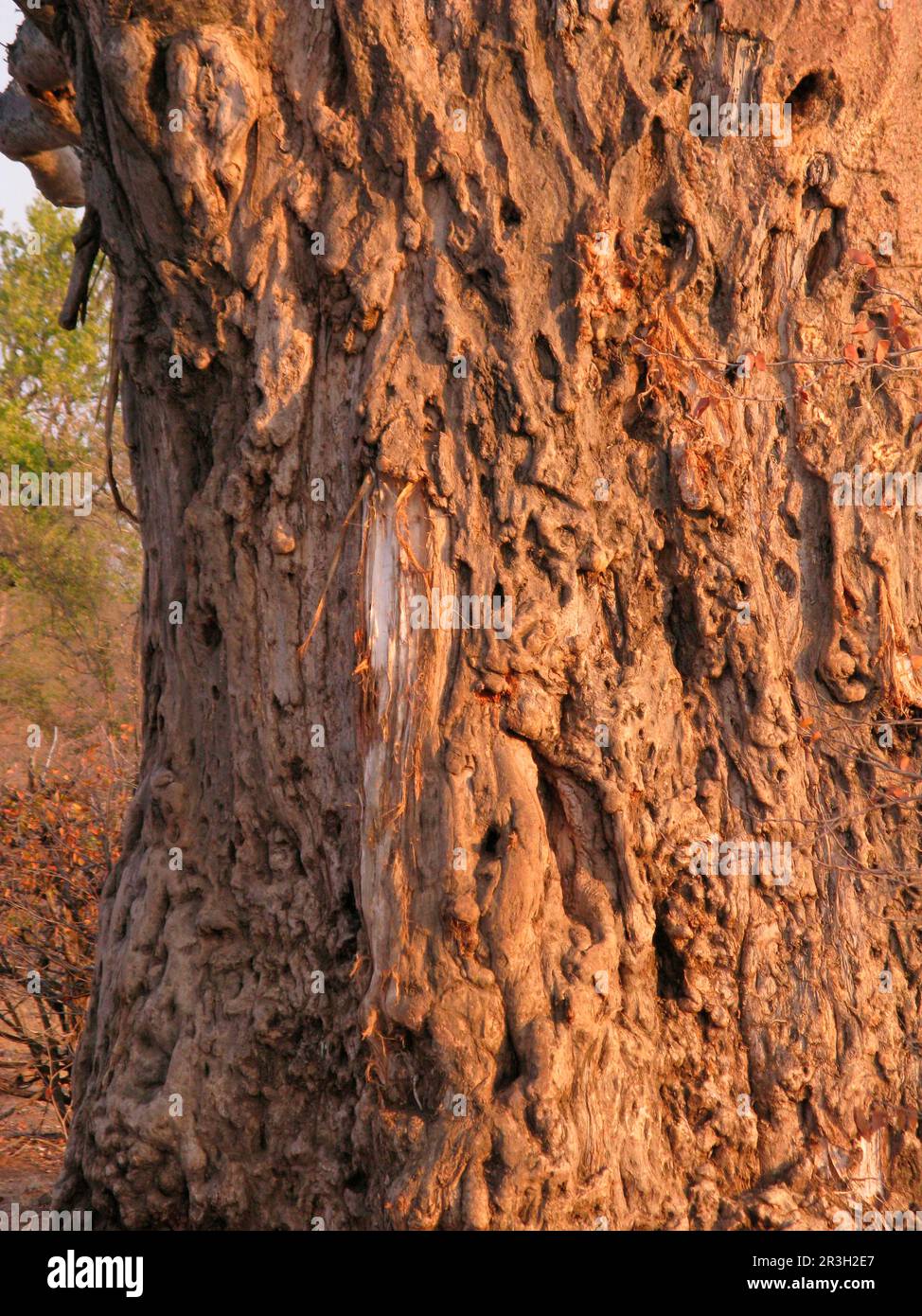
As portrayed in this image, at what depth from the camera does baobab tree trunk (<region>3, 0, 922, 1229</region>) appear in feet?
11.1

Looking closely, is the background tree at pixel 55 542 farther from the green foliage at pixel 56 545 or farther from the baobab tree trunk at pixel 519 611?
the baobab tree trunk at pixel 519 611

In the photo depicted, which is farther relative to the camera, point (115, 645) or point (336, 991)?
point (115, 645)

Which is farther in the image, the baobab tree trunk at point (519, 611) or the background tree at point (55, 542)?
the background tree at point (55, 542)

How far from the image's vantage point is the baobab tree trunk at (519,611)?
11.1 feet

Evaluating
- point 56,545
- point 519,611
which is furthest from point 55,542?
point 519,611

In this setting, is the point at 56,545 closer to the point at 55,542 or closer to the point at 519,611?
the point at 55,542

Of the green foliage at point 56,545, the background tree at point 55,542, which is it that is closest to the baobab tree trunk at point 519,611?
the background tree at point 55,542

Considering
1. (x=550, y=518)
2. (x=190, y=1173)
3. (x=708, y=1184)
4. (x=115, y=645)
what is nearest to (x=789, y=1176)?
(x=708, y=1184)

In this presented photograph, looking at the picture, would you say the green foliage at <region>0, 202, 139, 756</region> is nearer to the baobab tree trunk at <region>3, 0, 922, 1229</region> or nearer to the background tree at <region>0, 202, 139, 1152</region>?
the background tree at <region>0, 202, 139, 1152</region>

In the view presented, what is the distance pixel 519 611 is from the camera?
3.41 meters

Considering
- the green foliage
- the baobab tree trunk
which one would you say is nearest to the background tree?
the green foliage

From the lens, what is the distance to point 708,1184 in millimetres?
3439
